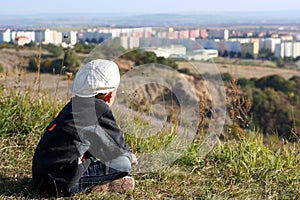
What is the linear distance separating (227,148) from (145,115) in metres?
0.85

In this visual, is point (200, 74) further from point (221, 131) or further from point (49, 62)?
point (49, 62)

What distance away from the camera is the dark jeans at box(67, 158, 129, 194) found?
3.14 m

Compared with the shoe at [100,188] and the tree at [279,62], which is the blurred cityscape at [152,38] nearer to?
the shoe at [100,188]

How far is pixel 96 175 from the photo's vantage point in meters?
3.16

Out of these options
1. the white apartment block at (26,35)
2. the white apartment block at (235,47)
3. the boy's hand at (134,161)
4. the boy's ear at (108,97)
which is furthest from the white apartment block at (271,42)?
the boy's ear at (108,97)

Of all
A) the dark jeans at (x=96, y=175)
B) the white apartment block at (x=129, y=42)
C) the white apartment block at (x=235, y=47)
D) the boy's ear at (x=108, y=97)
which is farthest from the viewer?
the white apartment block at (x=235, y=47)

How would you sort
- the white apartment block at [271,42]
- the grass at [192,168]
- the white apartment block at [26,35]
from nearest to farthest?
1. the grass at [192,168]
2. the white apartment block at [26,35]
3. the white apartment block at [271,42]

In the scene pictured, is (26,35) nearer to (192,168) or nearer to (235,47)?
(192,168)

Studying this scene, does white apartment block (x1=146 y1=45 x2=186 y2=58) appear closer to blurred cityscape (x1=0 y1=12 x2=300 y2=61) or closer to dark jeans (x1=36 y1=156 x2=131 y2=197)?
blurred cityscape (x1=0 y1=12 x2=300 y2=61)

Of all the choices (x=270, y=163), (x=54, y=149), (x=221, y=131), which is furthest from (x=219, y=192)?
(x=54, y=149)

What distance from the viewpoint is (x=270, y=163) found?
3.72 m

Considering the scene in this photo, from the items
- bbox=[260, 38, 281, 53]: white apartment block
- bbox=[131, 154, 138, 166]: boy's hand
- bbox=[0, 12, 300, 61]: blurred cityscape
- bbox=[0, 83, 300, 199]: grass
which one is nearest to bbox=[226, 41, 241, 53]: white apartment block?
bbox=[0, 12, 300, 61]: blurred cityscape

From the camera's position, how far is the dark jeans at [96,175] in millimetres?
3136

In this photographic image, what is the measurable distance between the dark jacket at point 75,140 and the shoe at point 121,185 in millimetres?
258
